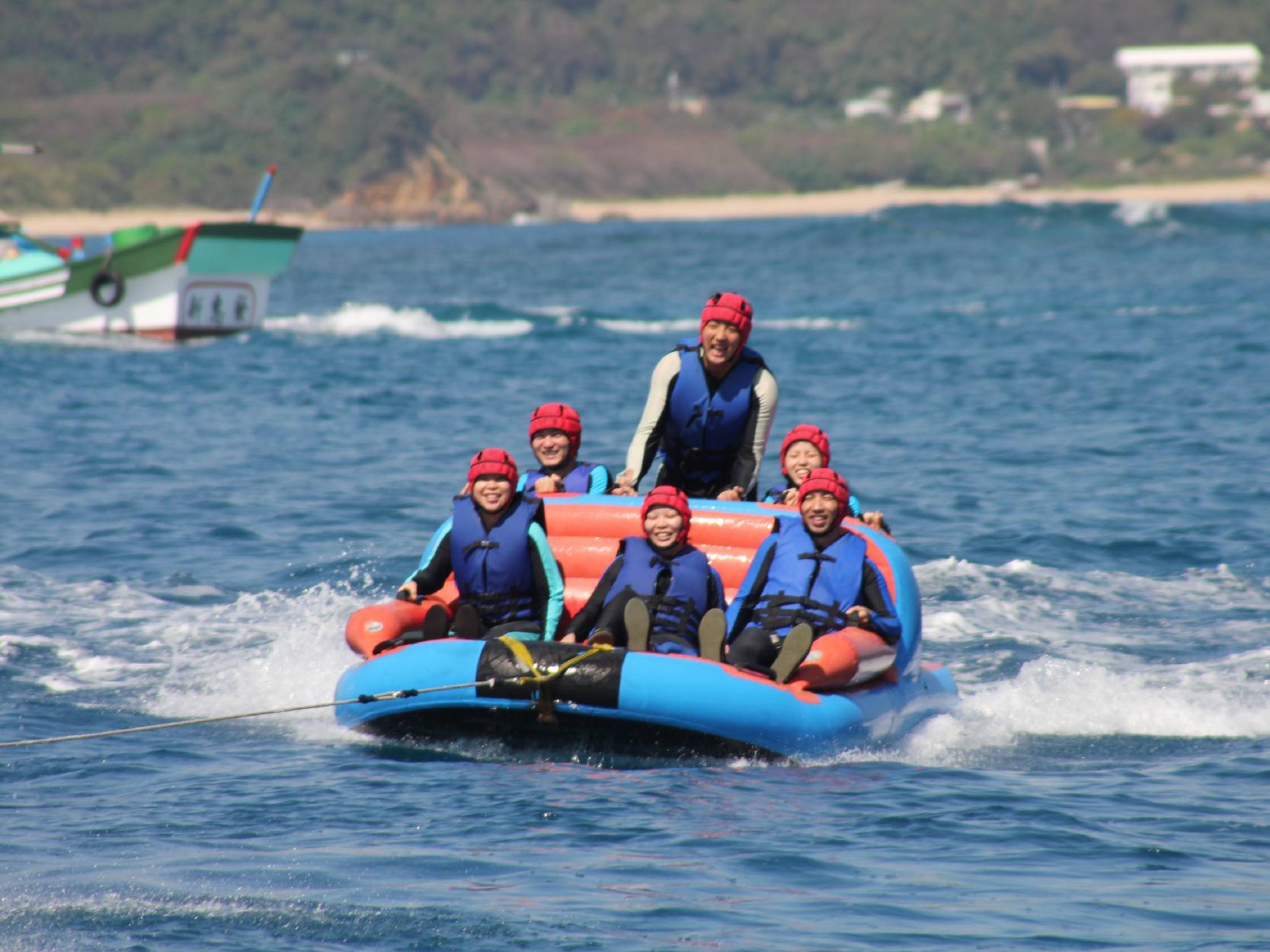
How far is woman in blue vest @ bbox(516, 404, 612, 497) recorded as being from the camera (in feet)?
26.1

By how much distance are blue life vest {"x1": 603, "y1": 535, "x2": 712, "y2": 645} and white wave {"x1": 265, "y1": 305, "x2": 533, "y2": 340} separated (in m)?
19.4

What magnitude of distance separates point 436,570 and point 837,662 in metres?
1.78

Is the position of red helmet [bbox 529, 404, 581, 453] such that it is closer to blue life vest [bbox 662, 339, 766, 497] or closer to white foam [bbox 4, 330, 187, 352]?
blue life vest [bbox 662, 339, 766, 497]

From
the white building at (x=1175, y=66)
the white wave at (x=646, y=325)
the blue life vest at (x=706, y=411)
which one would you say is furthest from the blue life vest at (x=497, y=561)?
the white building at (x=1175, y=66)

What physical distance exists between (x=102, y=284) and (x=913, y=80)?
123779mm

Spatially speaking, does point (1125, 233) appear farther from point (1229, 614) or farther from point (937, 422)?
point (1229, 614)

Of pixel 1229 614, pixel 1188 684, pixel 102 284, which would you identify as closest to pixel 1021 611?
pixel 1229 614

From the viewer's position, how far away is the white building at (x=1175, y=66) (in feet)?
451

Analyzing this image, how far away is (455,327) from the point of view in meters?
28.5

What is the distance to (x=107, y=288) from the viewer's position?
81.3 feet

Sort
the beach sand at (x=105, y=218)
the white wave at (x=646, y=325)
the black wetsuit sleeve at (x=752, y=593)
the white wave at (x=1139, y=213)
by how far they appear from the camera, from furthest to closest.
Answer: the beach sand at (x=105, y=218)
the white wave at (x=1139, y=213)
the white wave at (x=646, y=325)
the black wetsuit sleeve at (x=752, y=593)

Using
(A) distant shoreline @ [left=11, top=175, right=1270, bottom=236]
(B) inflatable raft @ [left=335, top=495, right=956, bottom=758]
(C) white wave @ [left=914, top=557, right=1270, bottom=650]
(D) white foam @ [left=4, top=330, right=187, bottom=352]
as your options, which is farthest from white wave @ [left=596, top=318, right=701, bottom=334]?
(A) distant shoreline @ [left=11, top=175, right=1270, bottom=236]

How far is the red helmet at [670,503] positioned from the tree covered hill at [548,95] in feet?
284

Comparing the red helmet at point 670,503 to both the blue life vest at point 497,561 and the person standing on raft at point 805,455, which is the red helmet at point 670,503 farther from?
the person standing on raft at point 805,455
